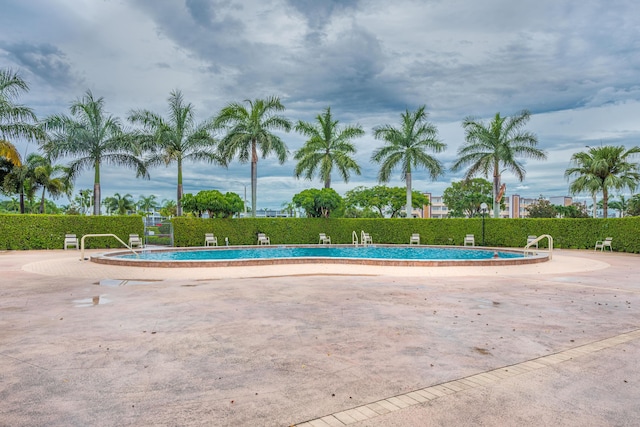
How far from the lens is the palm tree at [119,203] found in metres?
89.8

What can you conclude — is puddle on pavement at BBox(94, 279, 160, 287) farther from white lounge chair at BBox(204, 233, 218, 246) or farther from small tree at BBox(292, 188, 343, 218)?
small tree at BBox(292, 188, 343, 218)

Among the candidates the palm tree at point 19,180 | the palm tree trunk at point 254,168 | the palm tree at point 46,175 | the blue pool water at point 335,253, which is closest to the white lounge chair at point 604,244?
the blue pool water at point 335,253

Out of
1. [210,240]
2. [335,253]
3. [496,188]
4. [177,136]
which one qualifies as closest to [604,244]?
[496,188]

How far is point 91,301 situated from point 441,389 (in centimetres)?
709

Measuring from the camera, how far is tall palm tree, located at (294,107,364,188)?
31.8 metres

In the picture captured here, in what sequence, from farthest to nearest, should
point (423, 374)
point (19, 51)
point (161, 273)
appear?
point (19, 51) → point (161, 273) → point (423, 374)

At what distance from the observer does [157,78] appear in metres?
21.9

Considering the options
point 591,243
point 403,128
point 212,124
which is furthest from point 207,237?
point 591,243

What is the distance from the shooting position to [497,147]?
3003 centimetres

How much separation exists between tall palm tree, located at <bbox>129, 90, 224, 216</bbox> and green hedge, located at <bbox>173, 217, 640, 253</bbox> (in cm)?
535

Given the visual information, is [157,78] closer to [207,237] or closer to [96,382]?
[207,237]

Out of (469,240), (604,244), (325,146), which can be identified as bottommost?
(604,244)

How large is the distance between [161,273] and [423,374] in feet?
35.1

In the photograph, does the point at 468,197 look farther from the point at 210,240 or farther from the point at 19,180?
the point at 19,180
